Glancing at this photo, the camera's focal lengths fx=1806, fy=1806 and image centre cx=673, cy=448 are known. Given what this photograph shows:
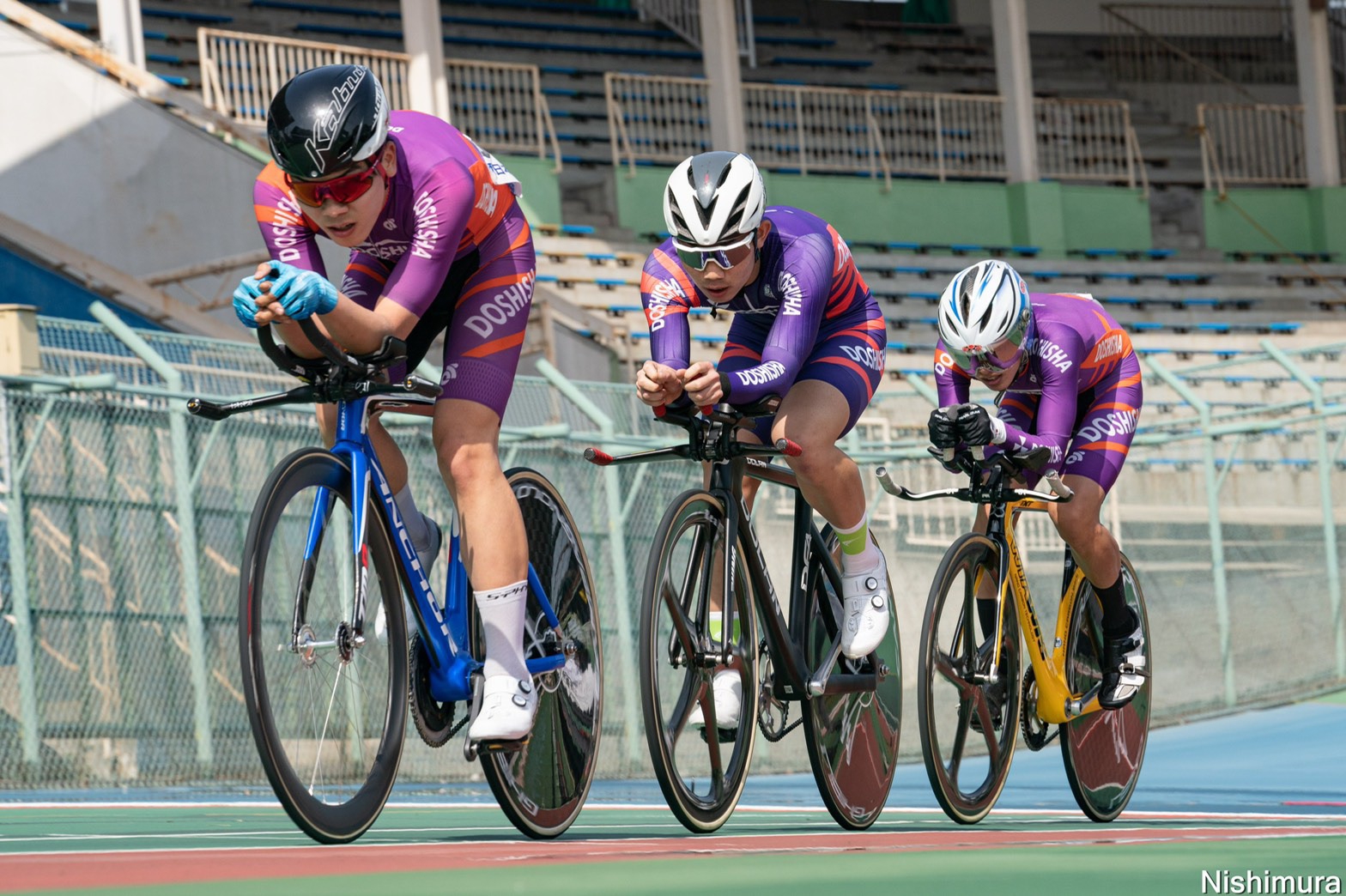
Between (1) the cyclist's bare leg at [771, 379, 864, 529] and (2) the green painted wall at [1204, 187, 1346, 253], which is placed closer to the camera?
(1) the cyclist's bare leg at [771, 379, 864, 529]

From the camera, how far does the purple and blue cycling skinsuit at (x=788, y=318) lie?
4.67 m

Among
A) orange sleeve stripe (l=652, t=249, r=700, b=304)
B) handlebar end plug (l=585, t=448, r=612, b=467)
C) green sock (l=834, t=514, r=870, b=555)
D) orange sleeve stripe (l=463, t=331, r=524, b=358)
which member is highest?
orange sleeve stripe (l=652, t=249, r=700, b=304)

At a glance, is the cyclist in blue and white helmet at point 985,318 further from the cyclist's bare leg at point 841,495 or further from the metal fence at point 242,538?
the metal fence at point 242,538

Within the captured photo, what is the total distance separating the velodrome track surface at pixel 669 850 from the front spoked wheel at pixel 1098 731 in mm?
143

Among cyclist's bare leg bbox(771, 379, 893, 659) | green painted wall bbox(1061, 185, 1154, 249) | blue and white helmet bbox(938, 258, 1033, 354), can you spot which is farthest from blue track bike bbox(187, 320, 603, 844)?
green painted wall bbox(1061, 185, 1154, 249)

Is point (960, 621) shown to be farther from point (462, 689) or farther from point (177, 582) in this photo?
point (177, 582)

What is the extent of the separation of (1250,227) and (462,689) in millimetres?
25473

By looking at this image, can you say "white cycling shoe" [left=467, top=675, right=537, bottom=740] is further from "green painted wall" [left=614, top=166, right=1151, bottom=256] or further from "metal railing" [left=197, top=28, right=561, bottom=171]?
"green painted wall" [left=614, top=166, right=1151, bottom=256]

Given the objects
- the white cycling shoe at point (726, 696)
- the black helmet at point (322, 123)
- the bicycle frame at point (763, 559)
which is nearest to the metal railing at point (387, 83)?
the bicycle frame at point (763, 559)

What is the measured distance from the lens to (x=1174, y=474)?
1217cm

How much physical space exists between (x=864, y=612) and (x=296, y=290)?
2.23m

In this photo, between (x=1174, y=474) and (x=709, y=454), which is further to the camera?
(x=1174, y=474)

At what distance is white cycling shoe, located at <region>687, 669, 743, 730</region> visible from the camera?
460 cm

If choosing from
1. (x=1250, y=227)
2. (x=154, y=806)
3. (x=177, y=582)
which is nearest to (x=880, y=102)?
(x=1250, y=227)
